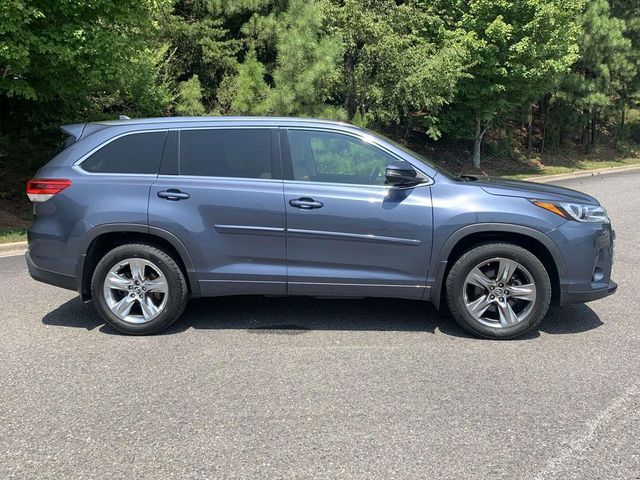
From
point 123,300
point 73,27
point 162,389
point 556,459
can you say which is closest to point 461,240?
point 556,459

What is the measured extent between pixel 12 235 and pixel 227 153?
6.24 meters

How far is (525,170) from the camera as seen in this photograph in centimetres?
2417

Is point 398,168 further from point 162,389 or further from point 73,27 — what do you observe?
point 73,27

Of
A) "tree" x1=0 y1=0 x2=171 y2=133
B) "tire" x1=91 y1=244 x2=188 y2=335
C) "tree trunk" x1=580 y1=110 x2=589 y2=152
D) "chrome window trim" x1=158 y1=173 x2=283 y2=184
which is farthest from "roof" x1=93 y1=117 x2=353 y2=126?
"tree trunk" x1=580 y1=110 x2=589 y2=152

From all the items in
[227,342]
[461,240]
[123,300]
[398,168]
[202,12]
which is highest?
[202,12]

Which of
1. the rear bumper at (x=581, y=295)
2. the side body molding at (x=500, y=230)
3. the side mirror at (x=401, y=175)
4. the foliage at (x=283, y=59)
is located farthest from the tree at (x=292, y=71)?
the rear bumper at (x=581, y=295)

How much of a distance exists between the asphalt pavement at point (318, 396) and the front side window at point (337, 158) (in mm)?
1337

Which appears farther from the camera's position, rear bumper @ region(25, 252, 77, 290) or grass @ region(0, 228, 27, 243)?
grass @ region(0, 228, 27, 243)

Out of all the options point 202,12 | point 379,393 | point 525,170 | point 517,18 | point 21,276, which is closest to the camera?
point 379,393

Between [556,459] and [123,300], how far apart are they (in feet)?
11.5

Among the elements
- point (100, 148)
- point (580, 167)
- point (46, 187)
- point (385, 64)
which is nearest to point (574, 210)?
point (100, 148)

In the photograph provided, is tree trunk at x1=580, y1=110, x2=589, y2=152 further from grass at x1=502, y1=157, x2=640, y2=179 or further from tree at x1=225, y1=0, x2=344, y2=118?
tree at x1=225, y1=0, x2=344, y2=118

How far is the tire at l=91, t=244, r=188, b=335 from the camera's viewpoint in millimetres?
4684

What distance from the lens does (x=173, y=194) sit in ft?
15.2
